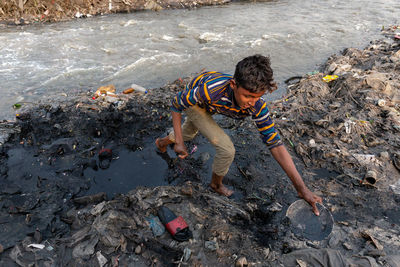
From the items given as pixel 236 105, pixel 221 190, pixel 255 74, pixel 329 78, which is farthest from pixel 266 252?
pixel 329 78

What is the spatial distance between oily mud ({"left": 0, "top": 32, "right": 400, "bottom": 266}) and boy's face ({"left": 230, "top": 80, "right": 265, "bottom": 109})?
43.5 inches

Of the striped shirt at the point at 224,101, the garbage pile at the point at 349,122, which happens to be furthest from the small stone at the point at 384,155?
the striped shirt at the point at 224,101

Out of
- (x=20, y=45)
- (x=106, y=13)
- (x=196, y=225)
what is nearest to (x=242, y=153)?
(x=196, y=225)

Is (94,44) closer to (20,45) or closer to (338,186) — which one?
(20,45)

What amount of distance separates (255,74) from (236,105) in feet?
1.32

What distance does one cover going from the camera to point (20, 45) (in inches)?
A: 294

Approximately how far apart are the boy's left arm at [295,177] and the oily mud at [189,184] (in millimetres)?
416

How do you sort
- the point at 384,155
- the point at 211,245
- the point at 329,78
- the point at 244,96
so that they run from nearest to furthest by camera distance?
1. the point at 244,96
2. the point at 211,245
3. the point at 384,155
4. the point at 329,78

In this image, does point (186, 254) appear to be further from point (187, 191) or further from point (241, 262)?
point (187, 191)

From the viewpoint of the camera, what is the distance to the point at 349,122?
12.4ft

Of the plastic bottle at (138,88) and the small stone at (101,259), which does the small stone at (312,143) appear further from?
the plastic bottle at (138,88)

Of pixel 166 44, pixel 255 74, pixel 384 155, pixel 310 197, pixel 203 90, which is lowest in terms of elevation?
pixel 384 155

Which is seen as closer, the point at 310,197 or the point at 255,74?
the point at 255,74

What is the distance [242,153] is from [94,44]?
6645 mm
